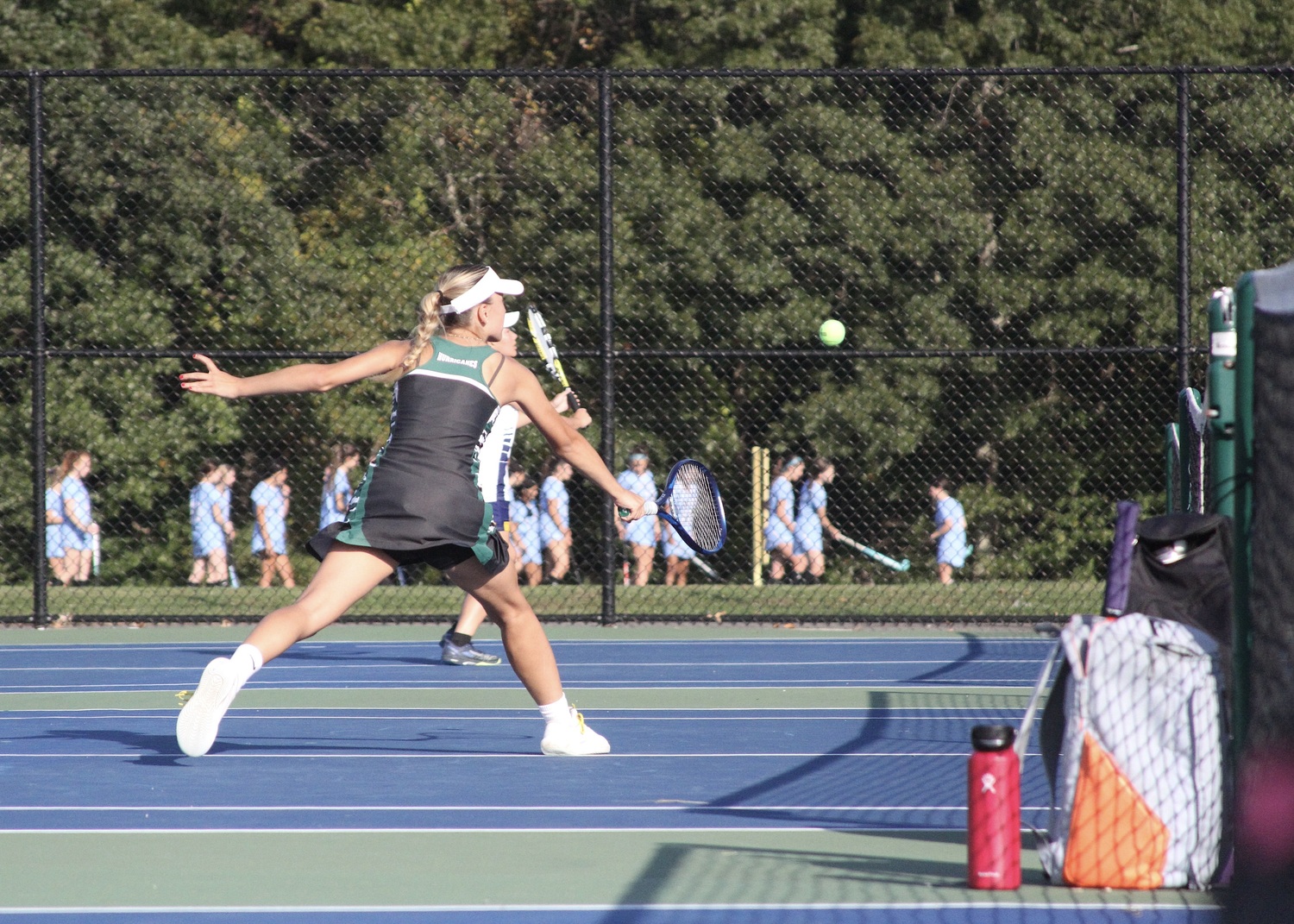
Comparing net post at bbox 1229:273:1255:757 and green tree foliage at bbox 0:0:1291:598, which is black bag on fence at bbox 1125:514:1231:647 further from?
green tree foliage at bbox 0:0:1291:598

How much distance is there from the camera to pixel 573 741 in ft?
21.1

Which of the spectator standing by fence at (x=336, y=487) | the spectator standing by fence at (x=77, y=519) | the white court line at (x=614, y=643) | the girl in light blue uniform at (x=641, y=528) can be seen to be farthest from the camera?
the girl in light blue uniform at (x=641, y=528)

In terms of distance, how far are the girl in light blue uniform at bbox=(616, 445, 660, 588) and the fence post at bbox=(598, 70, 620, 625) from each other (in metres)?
5.60

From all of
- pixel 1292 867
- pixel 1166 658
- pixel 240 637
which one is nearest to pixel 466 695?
pixel 240 637

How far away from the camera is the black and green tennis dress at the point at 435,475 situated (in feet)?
19.6

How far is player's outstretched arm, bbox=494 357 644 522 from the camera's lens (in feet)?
20.2

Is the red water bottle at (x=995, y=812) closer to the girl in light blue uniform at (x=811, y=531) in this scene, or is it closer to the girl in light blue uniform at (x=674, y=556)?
the girl in light blue uniform at (x=674, y=556)

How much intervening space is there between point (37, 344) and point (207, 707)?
20.7 ft

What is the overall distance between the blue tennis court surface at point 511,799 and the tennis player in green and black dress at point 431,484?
391mm

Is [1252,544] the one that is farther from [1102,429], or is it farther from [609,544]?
[1102,429]

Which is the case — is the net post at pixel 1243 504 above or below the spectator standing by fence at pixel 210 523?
above

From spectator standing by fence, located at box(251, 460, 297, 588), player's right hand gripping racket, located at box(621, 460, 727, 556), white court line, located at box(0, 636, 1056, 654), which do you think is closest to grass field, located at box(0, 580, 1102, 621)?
spectator standing by fence, located at box(251, 460, 297, 588)

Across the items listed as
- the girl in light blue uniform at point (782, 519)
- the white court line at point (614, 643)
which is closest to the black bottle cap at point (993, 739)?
the white court line at point (614, 643)

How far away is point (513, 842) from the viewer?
16.2ft
